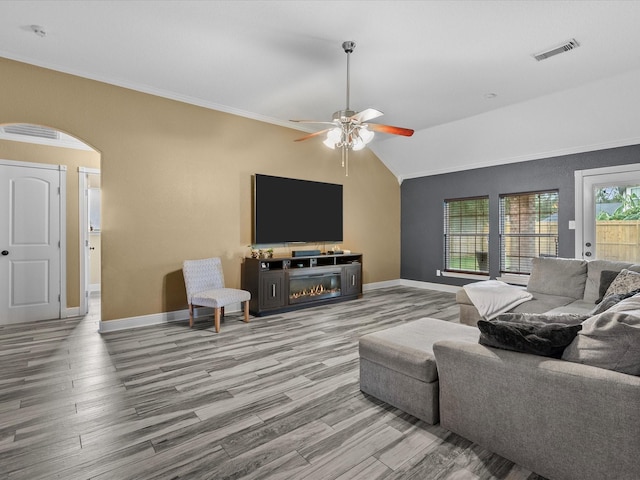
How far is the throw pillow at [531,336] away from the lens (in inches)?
63.2

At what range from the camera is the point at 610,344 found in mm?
1487

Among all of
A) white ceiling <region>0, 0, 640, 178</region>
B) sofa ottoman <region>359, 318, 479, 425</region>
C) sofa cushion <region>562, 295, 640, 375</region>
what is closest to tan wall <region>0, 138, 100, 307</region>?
white ceiling <region>0, 0, 640, 178</region>

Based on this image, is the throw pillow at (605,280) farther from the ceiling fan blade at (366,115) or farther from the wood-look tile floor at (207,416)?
the ceiling fan blade at (366,115)

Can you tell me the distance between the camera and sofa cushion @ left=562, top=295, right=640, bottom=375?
1.44m

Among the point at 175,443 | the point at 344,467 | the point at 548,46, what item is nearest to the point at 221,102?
the point at 548,46

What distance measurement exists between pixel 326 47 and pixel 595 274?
3630mm

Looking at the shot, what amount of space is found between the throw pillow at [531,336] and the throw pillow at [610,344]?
0.05m

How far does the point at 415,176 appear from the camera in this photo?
7426 millimetres

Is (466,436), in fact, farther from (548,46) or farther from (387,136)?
(387,136)

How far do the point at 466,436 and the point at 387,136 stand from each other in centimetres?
558

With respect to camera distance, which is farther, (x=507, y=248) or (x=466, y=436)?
(x=507, y=248)

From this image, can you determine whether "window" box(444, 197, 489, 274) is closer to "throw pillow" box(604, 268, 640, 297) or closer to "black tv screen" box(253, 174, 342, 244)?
"black tv screen" box(253, 174, 342, 244)

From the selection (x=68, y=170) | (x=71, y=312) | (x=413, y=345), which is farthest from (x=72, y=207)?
(x=413, y=345)

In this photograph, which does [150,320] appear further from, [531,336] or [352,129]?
[531,336]
